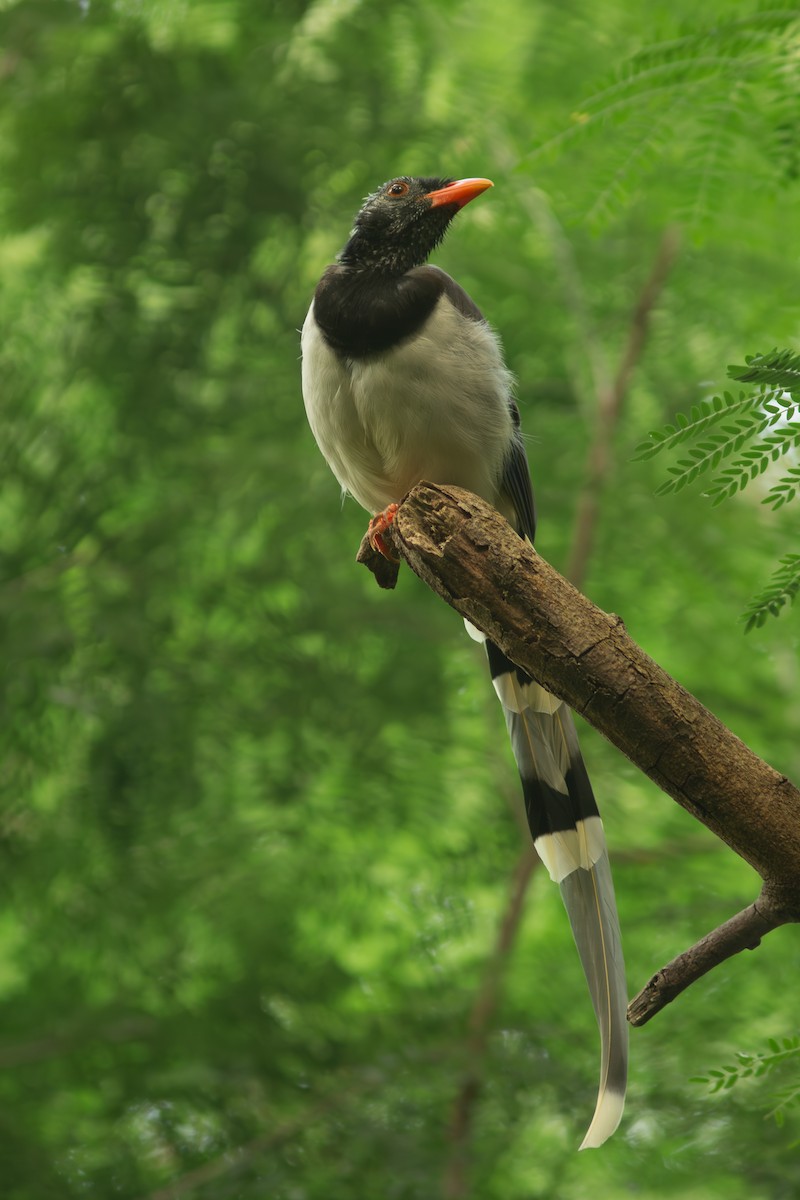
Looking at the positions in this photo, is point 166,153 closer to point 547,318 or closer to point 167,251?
point 167,251

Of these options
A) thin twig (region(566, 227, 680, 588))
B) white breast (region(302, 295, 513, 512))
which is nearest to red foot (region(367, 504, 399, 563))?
white breast (region(302, 295, 513, 512))

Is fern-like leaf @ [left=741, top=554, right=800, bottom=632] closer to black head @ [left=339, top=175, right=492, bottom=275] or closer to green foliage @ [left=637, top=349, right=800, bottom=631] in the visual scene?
green foliage @ [left=637, top=349, right=800, bottom=631]

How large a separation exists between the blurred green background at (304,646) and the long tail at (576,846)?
1.47 metres

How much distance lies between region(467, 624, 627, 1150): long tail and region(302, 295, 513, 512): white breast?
0.67 m

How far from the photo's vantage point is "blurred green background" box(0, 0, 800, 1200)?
15.8 feet

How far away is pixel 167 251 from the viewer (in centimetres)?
666

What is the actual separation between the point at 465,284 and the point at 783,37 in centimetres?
334

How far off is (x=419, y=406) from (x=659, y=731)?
1.82 metres

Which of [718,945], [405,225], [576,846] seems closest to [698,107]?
[405,225]

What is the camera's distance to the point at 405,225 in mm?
4500

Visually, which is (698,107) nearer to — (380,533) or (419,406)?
(419,406)

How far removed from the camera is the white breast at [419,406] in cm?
393

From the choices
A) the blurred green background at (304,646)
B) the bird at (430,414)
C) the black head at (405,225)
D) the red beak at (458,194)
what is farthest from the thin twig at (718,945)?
the red beak at (458,194)

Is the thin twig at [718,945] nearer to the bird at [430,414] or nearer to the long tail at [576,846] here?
the long tail at [576,846]
